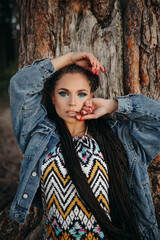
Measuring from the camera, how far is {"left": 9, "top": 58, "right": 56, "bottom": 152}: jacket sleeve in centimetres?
197

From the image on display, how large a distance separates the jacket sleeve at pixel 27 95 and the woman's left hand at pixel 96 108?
0.50 m

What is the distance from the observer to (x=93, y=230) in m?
1.86

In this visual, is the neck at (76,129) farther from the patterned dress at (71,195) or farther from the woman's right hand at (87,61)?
the woman's right hand at (87,61)

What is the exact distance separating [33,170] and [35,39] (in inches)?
63.5

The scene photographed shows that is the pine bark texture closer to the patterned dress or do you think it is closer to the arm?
the arm

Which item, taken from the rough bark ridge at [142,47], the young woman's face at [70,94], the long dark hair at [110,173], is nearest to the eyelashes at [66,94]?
the young woman's face at [70,94]

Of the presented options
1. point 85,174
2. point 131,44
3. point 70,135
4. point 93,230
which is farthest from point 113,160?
point 131,44

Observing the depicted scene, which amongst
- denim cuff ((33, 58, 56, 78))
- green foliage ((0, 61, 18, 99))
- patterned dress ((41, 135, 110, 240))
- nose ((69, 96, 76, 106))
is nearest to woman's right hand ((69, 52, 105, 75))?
denim cuff ((33, 58, 56, 78))

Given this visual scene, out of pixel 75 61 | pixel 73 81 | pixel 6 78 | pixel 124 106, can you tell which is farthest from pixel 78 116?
pixel 6 78

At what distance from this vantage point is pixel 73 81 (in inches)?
79.1

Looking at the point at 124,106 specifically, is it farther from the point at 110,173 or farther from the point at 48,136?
the point at 48,136

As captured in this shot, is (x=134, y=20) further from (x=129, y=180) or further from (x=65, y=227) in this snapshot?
(x=65, y=227)

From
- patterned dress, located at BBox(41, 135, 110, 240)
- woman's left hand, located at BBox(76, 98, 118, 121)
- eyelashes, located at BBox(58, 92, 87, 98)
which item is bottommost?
patterned dress, located at BBox(41, 135, 110, 240)

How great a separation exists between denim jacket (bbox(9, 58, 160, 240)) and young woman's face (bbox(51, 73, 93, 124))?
7.4 inches
